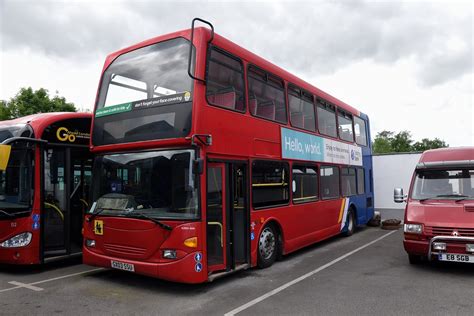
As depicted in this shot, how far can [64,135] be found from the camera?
788 centimetres

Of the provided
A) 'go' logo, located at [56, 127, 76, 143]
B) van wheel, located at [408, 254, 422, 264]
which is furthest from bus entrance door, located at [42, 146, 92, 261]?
van wheel, located at [408, 254, 422, 264]

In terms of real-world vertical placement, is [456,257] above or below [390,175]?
below

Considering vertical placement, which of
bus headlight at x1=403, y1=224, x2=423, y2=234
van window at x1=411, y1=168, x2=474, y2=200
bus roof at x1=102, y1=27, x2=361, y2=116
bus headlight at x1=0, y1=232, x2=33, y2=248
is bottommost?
bus headlight at x1=0, y1=232, x2=33, y2=248

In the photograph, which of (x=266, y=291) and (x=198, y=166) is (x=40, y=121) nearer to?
(x=198, y=166)

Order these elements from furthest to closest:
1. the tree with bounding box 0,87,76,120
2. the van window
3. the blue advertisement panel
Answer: the tree with bounding box 0,87,76,120 < the blue advertisement panel < the van window

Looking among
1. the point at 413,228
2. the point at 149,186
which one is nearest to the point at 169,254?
the point at 149,186

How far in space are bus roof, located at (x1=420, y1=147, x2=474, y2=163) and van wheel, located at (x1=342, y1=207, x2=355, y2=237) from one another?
12.8ft

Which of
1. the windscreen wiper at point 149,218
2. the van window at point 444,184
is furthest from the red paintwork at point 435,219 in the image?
the windscreen wiper at point 149,218

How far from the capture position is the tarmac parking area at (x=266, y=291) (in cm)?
534

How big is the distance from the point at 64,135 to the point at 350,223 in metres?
8.69

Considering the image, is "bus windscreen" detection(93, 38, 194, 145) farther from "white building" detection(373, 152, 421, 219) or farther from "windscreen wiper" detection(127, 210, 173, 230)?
"white building" detection(373, 152, 421, 219)

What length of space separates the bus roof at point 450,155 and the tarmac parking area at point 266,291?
7.07 ft

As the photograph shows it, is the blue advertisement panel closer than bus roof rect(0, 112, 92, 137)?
No

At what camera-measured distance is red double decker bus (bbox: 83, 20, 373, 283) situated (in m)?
5.88
